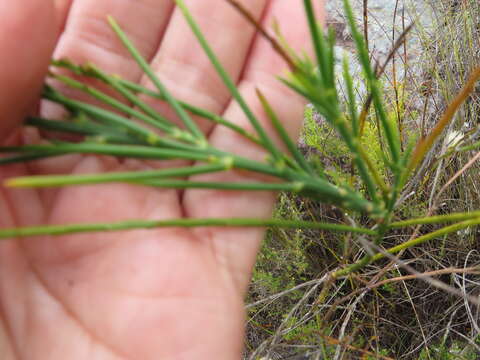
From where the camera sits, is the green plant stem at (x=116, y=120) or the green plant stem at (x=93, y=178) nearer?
the green plant stem at (x=93, y=178)

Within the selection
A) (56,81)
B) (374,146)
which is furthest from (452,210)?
(56,81)

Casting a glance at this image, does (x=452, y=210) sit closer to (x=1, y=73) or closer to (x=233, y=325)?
(x=233, y=325)

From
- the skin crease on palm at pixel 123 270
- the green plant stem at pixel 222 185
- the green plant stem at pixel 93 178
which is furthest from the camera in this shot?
the skin crease on palm at pixel 123 270

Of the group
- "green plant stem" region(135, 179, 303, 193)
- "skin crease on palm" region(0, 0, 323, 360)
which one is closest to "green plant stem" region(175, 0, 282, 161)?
"green plant stem" region(135, 179, 303, 193)

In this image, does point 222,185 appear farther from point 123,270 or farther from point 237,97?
point 123,270

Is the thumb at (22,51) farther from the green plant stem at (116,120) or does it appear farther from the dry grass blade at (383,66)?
the dry grass blade at (383,66)

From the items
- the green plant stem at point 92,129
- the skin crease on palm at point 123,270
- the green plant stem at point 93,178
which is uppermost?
the green plant stem at point 92,129

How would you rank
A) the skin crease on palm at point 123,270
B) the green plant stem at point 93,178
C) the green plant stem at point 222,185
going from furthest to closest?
the skin crease on palm at point 123,270, the green plant stem at point 222,185, the green plant stem at point 93,178

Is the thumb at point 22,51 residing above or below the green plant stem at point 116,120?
above

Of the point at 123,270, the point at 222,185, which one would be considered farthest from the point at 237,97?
the point at 123,270

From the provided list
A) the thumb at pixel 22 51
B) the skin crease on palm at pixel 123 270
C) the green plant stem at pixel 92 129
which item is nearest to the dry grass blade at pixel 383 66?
the skin crease on palm at pixel 123 270
